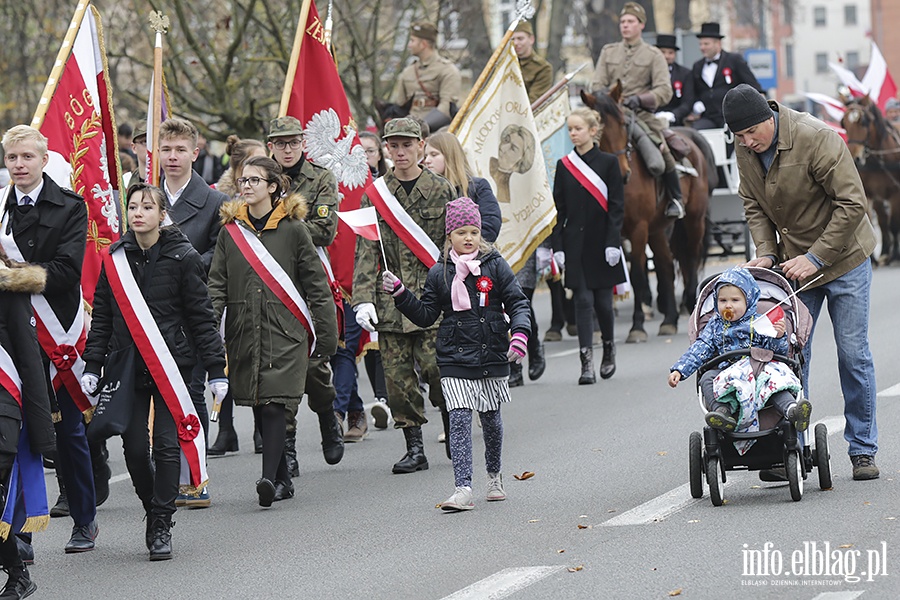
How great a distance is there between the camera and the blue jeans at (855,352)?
8.52 m

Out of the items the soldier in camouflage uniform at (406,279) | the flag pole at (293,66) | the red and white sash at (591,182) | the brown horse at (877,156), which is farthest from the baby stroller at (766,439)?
the brown horse at (877,156)

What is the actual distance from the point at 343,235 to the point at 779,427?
15.2 feet

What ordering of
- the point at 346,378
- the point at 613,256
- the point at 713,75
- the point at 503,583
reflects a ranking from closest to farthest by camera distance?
the point at 503,583, the point at 346,378, the point at 613,256, the point at 713,75

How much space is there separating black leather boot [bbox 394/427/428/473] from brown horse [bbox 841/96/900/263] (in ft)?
48.3

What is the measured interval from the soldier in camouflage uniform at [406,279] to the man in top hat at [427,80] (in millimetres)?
6244

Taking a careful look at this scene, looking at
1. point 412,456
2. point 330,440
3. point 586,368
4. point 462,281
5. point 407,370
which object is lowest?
point 586,368

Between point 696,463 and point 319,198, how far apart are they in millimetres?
3196

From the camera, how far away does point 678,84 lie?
19.5 meters

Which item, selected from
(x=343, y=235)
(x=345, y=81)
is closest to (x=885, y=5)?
(x=345, y=81)

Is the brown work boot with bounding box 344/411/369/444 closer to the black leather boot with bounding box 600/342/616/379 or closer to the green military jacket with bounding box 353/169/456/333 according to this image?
the green military jacket with bounding box 353/169/456/333

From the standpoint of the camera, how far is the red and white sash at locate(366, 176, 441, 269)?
9945 millimetres

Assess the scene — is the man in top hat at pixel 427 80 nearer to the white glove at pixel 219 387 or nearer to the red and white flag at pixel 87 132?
the red and white flag at pixel 87 132

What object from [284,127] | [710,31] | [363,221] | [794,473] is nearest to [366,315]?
[363,221]

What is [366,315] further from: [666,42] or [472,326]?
[666,42]
